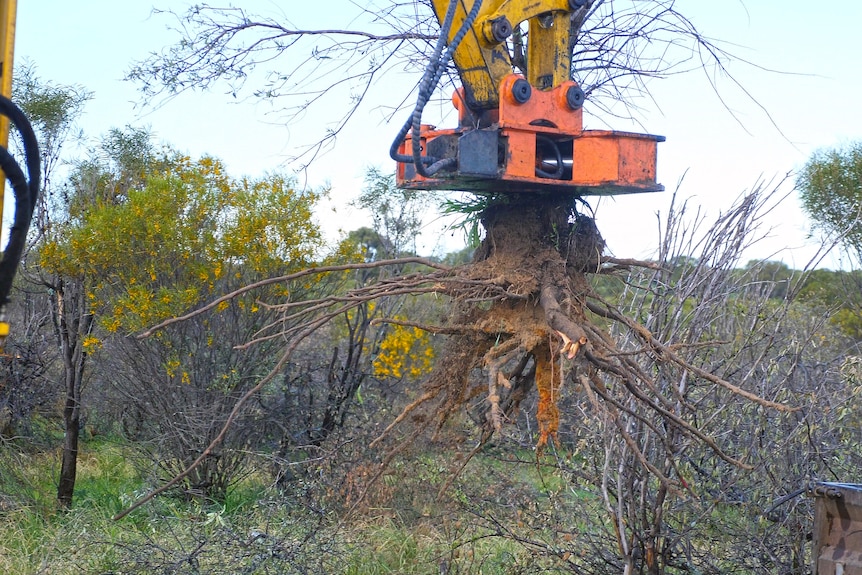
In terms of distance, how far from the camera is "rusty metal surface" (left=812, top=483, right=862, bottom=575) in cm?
454

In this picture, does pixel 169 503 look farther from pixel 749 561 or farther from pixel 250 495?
pixel 749 561

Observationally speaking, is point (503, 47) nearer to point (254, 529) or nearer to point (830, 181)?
point (254, 529)

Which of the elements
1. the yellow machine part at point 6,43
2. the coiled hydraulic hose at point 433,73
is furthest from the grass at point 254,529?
the yellow machine part at point 6,43

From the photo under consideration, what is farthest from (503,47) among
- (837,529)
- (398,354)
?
(398,354)

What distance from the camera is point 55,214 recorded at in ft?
29.2

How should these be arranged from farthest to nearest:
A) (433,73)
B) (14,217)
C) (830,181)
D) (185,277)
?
(830,181), (185,277), (433,73), (14,217)

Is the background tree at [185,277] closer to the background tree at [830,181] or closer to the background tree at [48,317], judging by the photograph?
the background tree at [48,317]

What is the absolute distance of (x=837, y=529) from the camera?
4.64 metres

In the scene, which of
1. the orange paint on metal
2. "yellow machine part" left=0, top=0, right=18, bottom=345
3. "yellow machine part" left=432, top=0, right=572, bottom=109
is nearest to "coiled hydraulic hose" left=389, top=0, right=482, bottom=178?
the orange paint on metal

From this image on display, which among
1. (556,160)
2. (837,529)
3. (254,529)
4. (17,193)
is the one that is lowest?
(254,529)

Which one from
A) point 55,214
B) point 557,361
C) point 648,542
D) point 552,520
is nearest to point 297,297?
point 55,214

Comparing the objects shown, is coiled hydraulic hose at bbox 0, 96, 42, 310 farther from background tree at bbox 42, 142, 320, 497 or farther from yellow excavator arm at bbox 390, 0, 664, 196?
background tree at bbox 42, 142, 320, 497

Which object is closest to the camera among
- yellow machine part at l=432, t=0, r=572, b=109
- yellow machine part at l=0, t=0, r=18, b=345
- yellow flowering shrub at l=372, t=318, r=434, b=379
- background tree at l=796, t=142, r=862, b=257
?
yellow machine part at l=0, t=0, r=18, b=345

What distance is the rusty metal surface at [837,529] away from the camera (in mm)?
4535
